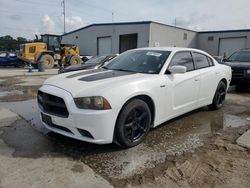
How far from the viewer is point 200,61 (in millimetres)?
5695

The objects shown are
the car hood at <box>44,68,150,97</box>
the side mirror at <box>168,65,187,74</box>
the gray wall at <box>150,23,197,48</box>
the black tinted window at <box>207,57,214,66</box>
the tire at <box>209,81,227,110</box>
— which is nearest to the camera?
the car hood at <box>44,68,150,97</box>

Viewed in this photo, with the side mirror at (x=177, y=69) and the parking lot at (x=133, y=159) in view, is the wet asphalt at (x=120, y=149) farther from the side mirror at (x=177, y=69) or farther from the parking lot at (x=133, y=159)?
the side mirror at (x=177, y=69)

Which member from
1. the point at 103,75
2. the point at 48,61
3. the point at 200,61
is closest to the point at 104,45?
the point at 48,61

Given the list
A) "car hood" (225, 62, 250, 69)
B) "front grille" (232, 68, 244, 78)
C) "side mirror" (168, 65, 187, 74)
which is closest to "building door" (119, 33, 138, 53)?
"car hood" (225, 62, 250, 69)

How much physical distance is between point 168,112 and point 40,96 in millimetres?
2184

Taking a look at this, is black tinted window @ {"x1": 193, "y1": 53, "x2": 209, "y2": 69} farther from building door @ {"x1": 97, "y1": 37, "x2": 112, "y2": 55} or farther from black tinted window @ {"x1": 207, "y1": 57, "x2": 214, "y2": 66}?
building door @ {"x1": 97, "y1": 37, "x2": 112, "y2": 55}

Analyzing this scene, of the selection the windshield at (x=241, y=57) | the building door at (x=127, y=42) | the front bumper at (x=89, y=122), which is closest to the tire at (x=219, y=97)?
the front bumper at (x=89, y=122)

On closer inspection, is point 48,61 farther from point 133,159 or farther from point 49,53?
point 133,159

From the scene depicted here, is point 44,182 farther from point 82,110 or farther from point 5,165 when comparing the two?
point 82,110

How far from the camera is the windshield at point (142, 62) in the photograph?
4.62 m

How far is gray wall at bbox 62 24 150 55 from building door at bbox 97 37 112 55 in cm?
49

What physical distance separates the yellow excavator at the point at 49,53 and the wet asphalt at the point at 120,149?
15.1 m

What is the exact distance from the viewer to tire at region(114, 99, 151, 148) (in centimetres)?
371

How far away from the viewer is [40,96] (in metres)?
4.20
